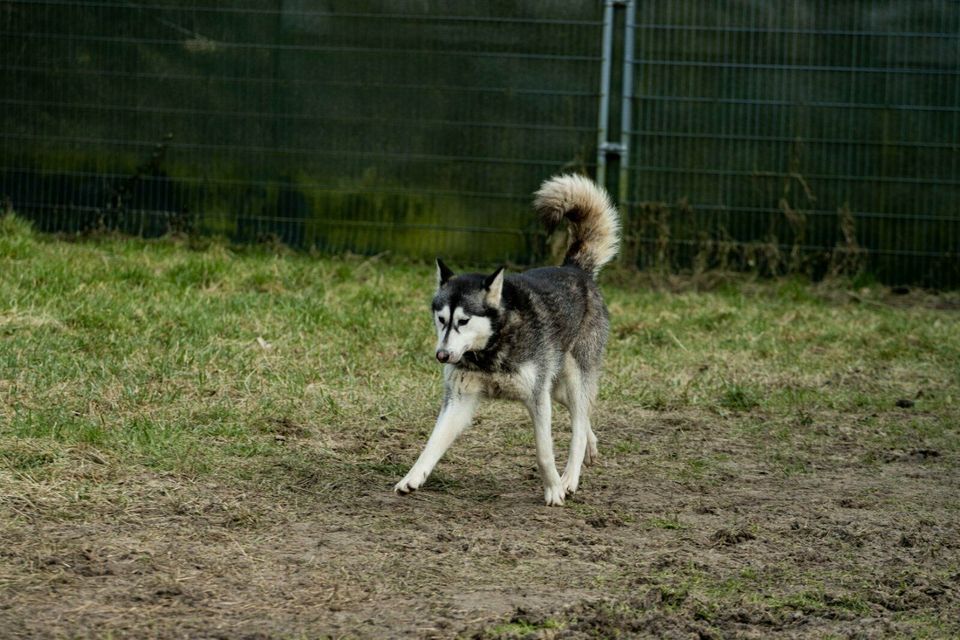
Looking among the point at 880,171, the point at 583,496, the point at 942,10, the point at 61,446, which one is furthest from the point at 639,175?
the point at 61,446

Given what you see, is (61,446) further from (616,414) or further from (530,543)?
(616,414)

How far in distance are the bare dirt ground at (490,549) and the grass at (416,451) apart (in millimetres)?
16

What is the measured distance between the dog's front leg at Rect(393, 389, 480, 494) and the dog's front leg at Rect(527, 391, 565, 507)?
0.75ft

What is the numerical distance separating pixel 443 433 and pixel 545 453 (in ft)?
1.26

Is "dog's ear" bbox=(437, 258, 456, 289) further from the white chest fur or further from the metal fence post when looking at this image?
the metal fence post

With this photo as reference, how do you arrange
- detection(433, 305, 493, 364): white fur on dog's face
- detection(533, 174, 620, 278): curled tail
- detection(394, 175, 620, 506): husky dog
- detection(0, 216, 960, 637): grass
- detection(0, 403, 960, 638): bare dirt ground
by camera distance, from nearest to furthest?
1. detection(0, 403, 960, 638): bare dirt ground
2. detection(0, 216, 960, 637): grass
3. detection(433, 305, 493, 364): white fur on dog's face
4. detection(394, 175, 620, 506): husky dog
5. detection(533, 174, 620, 278): curled tail

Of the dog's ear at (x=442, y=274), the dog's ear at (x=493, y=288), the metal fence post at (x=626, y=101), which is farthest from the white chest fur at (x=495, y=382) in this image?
the metal fence post at (x=626, y=101)

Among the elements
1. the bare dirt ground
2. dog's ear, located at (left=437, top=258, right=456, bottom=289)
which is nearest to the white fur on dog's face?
dog's ear, located at (left=437, top=258, right=456, bottom=289)

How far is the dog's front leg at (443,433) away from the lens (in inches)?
188

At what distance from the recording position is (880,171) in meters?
10.2

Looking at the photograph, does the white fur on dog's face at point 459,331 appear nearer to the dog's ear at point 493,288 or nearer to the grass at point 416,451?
the dog's ear at point 493,288

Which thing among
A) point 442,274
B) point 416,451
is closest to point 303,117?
point 416,451

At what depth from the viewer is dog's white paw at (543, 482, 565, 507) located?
4.86 meters

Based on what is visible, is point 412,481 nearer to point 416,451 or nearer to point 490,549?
point 490,549
